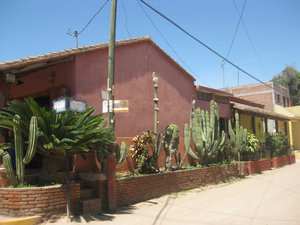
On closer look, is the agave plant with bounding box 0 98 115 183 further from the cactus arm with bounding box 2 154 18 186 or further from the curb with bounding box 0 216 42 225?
the curb with bounding box 0 216 42 225

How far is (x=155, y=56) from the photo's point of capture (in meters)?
12.3

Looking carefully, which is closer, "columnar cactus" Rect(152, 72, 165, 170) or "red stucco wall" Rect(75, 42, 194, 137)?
"red stucco wall" Rect(75, 42, 194, 137)

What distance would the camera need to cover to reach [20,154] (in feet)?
21.2

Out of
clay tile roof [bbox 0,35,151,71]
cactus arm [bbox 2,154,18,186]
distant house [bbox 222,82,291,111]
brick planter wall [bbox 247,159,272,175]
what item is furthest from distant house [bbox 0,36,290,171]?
distant house [bbox 222,82,291,111]

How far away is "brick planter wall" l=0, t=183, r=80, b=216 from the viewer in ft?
19.7

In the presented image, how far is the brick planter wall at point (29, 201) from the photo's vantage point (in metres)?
6.02

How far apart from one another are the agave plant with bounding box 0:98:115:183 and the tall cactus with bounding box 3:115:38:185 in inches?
4.9

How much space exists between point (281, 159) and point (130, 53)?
1558 cm

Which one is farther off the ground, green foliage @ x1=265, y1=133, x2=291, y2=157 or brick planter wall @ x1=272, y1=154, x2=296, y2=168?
green foliage @ x1=265, y1=133, x2=291, y2=157

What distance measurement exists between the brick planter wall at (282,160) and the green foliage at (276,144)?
35 cm

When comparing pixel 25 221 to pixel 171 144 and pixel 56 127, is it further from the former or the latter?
pixel 171 144

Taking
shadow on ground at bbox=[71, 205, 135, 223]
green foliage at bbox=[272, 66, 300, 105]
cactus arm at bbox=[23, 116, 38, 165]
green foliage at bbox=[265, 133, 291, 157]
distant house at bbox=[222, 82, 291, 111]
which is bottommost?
shadow on ground at bbox=[71, 205, 135, 223]

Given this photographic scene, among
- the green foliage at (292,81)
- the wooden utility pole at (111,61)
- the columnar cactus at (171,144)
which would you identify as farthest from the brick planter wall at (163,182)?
the green foliage at (292,81)

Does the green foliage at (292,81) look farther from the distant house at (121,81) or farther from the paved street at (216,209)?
the paved street at (216,209)
